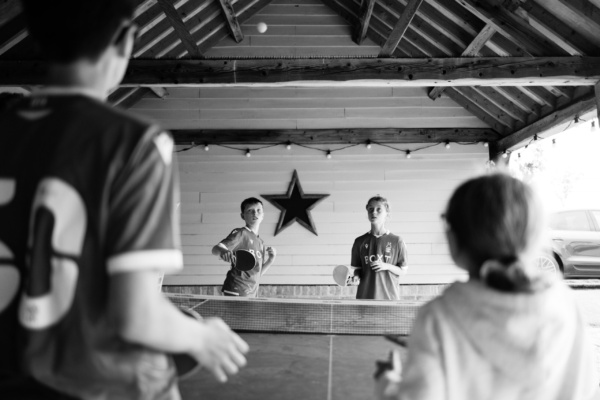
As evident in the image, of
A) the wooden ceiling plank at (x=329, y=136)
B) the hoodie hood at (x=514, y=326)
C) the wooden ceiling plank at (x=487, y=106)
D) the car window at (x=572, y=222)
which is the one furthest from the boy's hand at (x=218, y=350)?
the car window at (x=572, y=222)

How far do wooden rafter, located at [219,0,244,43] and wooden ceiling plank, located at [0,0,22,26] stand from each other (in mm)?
3274

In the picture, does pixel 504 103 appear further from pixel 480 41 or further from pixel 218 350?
pixel 218 350

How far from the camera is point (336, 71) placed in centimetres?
638

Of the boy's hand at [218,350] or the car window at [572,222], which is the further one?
the car window at [572,222]

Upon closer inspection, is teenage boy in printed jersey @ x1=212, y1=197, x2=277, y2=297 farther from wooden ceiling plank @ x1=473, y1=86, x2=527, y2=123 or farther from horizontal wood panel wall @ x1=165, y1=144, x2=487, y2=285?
wooden ceiling plank @ x1=473, y1=86, x2=527, y2=123

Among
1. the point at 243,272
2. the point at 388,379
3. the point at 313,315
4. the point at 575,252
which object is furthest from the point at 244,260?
the point at 575,252

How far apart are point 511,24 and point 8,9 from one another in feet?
19.2

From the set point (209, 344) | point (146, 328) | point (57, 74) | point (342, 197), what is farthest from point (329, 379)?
point (342, 197)

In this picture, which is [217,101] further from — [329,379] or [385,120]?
[329,379]

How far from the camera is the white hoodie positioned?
107 cm

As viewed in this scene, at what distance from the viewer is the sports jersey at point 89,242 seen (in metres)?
0.82

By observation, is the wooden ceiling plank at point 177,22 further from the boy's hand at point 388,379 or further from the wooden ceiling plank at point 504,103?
the boy's hand at point 388,379

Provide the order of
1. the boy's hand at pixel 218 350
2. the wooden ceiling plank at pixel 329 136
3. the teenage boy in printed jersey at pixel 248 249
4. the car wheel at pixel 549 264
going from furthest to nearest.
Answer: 1. the car wheel at pixel 549 264
2. the wooden ceiling plank at pixel 329 136
3. the teenage boy in printed jersey at pixel 248 249
4. the boy's hand at pixel 218 350

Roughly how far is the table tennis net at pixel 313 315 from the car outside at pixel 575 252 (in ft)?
24.2
